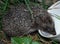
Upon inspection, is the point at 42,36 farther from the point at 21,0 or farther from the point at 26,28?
the point at 21,0

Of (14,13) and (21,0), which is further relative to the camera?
(21,0)

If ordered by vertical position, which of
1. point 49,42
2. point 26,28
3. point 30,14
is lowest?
point 49,42

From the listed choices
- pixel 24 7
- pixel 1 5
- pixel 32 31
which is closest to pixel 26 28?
pixel 32 31

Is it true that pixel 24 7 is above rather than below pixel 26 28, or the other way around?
above

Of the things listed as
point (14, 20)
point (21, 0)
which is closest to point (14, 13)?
point (14, 20)

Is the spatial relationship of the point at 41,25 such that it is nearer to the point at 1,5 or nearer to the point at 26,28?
the point at 26,28

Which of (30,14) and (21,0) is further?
(21,0)

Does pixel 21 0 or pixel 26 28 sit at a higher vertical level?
pixel 21 0

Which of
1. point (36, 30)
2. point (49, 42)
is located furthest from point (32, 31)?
point (49, 42)
